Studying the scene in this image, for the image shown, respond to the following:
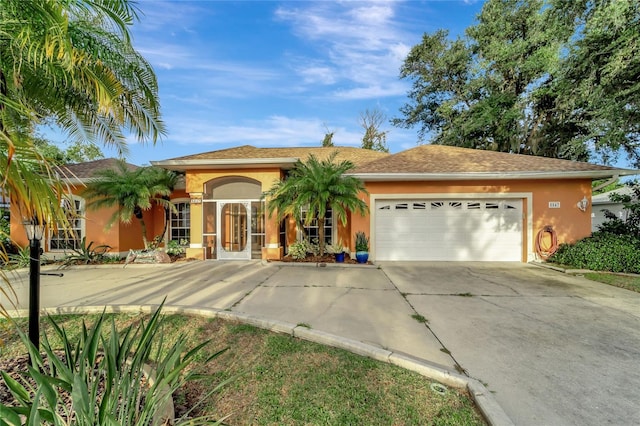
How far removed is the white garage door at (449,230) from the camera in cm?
1057

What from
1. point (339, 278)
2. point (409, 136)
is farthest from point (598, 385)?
point (409, 136)

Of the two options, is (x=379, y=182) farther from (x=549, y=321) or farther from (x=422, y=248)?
(x=549, y=321)

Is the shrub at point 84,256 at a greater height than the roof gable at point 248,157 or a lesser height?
lesser

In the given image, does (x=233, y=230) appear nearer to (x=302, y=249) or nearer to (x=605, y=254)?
(x=302, y=249)

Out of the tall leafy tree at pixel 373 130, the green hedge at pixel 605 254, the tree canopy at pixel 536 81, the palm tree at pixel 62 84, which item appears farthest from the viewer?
the tall leafy tree at pixel 373 130

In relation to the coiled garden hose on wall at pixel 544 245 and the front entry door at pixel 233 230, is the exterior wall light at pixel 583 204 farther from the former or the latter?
the front entry door at pixel 233 230

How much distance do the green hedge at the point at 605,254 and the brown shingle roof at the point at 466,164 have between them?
244 centimetres

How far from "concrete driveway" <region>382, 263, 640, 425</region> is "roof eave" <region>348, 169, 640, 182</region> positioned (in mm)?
3964

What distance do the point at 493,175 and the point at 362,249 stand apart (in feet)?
17.7

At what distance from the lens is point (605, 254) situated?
8.68 metres

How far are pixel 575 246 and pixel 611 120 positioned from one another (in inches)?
169

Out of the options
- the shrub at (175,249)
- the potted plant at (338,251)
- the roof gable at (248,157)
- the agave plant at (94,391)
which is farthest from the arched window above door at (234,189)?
the agave plant at (94,391)

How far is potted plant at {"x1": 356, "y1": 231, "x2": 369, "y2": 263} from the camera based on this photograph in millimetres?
10023

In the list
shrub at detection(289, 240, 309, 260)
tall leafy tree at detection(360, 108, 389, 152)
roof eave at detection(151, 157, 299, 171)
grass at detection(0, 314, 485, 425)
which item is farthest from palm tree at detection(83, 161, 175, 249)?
tall leafy tree at detection(360, 108, 389, 152)
